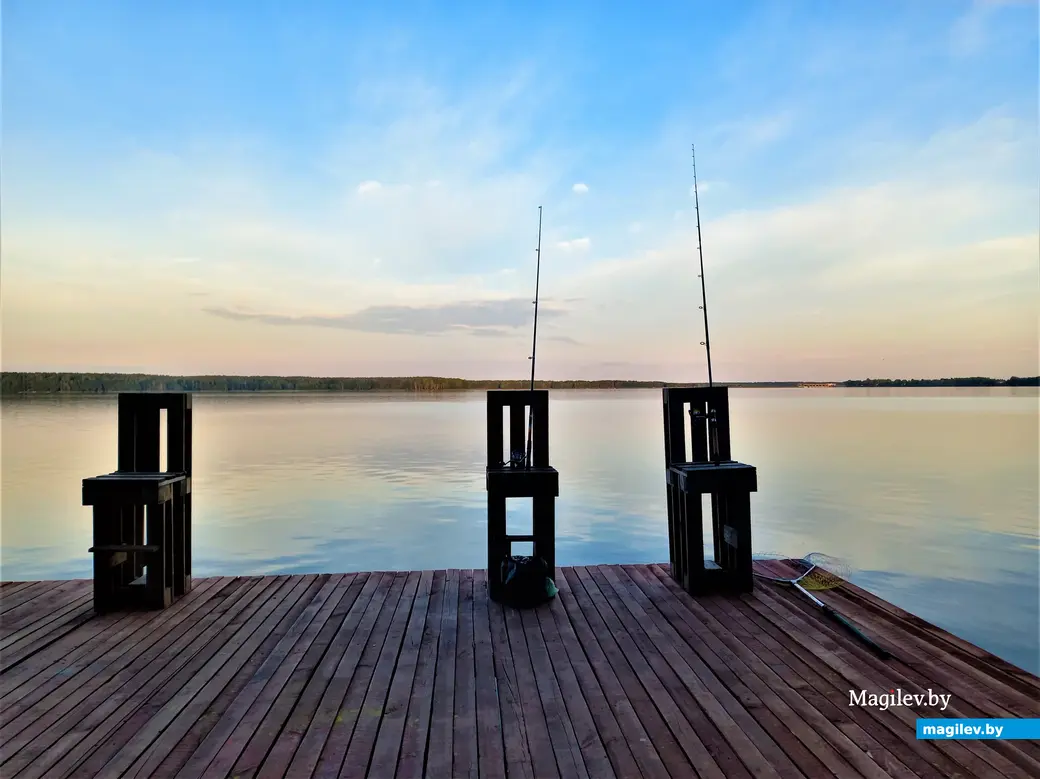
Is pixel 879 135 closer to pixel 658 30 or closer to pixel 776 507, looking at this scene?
pixel 658 30

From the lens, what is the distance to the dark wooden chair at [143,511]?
3.11 m

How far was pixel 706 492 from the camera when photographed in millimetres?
3221

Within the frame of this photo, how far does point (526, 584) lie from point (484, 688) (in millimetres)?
1022

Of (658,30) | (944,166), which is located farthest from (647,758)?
(944,166)

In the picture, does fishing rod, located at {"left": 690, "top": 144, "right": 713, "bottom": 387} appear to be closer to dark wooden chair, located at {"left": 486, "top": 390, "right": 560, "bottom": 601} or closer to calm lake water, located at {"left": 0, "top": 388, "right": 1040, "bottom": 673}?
dark wooden chair, located at {"left": 486, "top": 390, "right": 560, "bottom": 601}

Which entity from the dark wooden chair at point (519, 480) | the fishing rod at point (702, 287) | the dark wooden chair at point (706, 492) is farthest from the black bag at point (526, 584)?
the fishing rod at point (702, 287)

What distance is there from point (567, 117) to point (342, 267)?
32.8ft

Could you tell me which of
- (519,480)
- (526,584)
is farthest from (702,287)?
(526,584)

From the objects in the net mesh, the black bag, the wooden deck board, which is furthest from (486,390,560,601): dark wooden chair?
the net mesh

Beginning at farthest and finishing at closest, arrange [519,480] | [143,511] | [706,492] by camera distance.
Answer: [143,511] → [519,480] → [706,492]

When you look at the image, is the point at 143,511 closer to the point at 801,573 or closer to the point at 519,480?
the point at 519,480

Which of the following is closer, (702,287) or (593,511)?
(702,287)

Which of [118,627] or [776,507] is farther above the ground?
[118,627]

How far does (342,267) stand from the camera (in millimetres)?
16406
